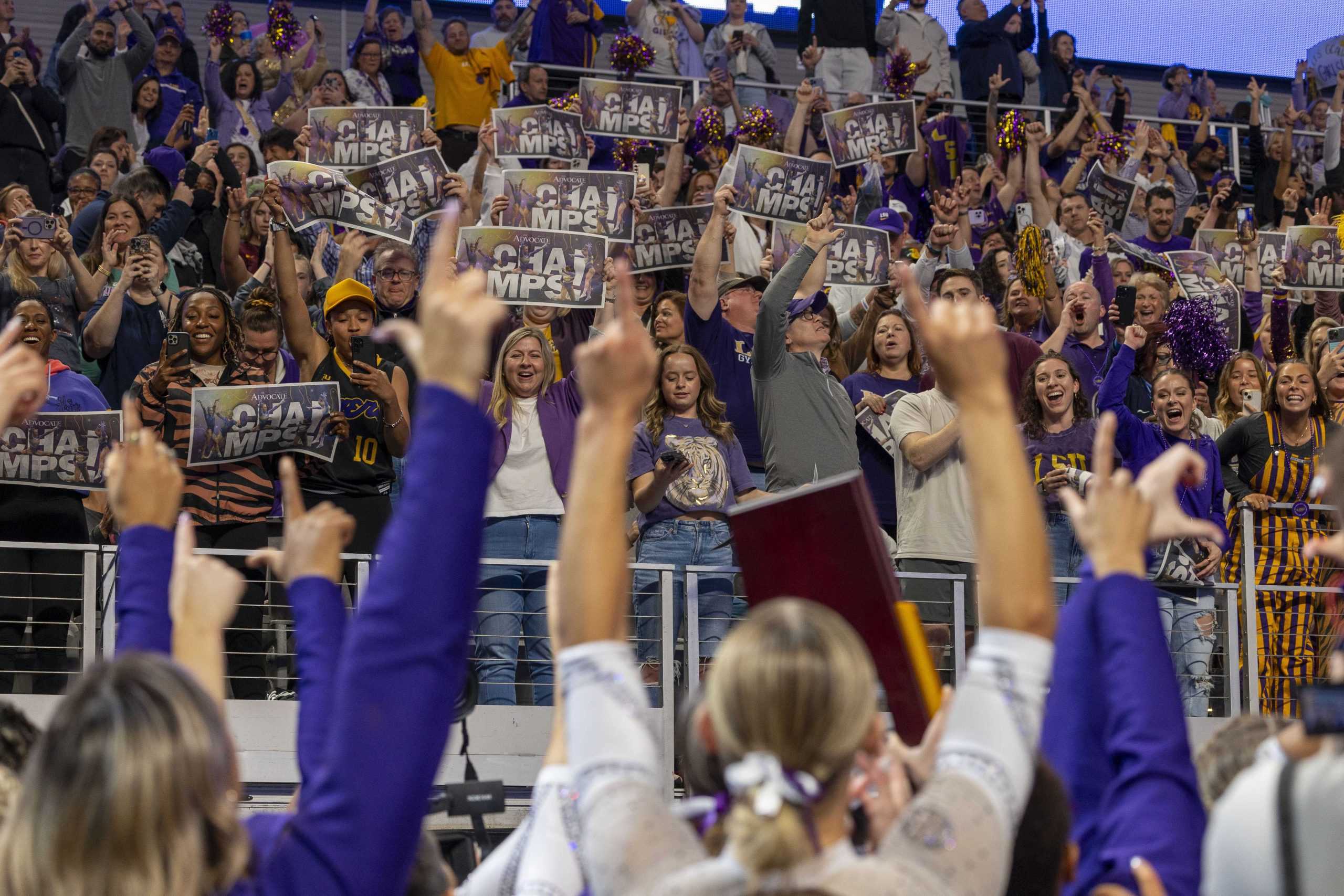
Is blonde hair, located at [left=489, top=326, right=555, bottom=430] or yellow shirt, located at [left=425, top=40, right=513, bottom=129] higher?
yellow shirt, located at [left=425, top=40, right=513, bottom=129]

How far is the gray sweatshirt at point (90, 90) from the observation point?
1095cm

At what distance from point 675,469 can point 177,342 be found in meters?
1.99

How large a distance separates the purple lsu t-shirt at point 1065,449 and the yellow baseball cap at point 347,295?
104 inches

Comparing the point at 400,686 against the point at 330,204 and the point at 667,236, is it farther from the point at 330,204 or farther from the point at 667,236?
the point at 667,236

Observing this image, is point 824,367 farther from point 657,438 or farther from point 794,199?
point 794,199

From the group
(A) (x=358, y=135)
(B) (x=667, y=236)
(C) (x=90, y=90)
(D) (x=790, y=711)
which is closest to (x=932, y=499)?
(B) (x=667, y=236)

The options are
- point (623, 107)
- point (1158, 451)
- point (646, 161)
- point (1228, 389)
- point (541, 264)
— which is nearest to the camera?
point (1158, 451)

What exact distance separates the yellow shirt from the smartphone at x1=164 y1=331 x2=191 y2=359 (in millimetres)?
6293

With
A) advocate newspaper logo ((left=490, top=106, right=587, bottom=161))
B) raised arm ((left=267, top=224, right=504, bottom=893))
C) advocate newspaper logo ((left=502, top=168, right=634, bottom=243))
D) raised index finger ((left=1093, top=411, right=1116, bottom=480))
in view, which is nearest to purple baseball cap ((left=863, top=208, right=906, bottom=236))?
advocate newspaper logo ((left=490, top=106, right=587, bottom=161))

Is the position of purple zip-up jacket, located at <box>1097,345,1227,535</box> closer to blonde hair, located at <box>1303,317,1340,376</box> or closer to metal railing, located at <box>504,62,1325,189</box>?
blonde hair, located at <box>1303,317,1340,376</box>

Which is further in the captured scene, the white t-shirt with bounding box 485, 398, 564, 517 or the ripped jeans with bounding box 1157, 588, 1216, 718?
the ripped jeans with bounding box 1157, 588, 1216, 718

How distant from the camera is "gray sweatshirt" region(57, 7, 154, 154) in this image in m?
10.9

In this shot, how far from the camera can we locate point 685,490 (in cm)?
623

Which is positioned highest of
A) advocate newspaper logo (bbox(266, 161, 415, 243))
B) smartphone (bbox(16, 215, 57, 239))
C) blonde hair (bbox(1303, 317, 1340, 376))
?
advocate newspaper logo (bbox(266, 161, 415, 243))
